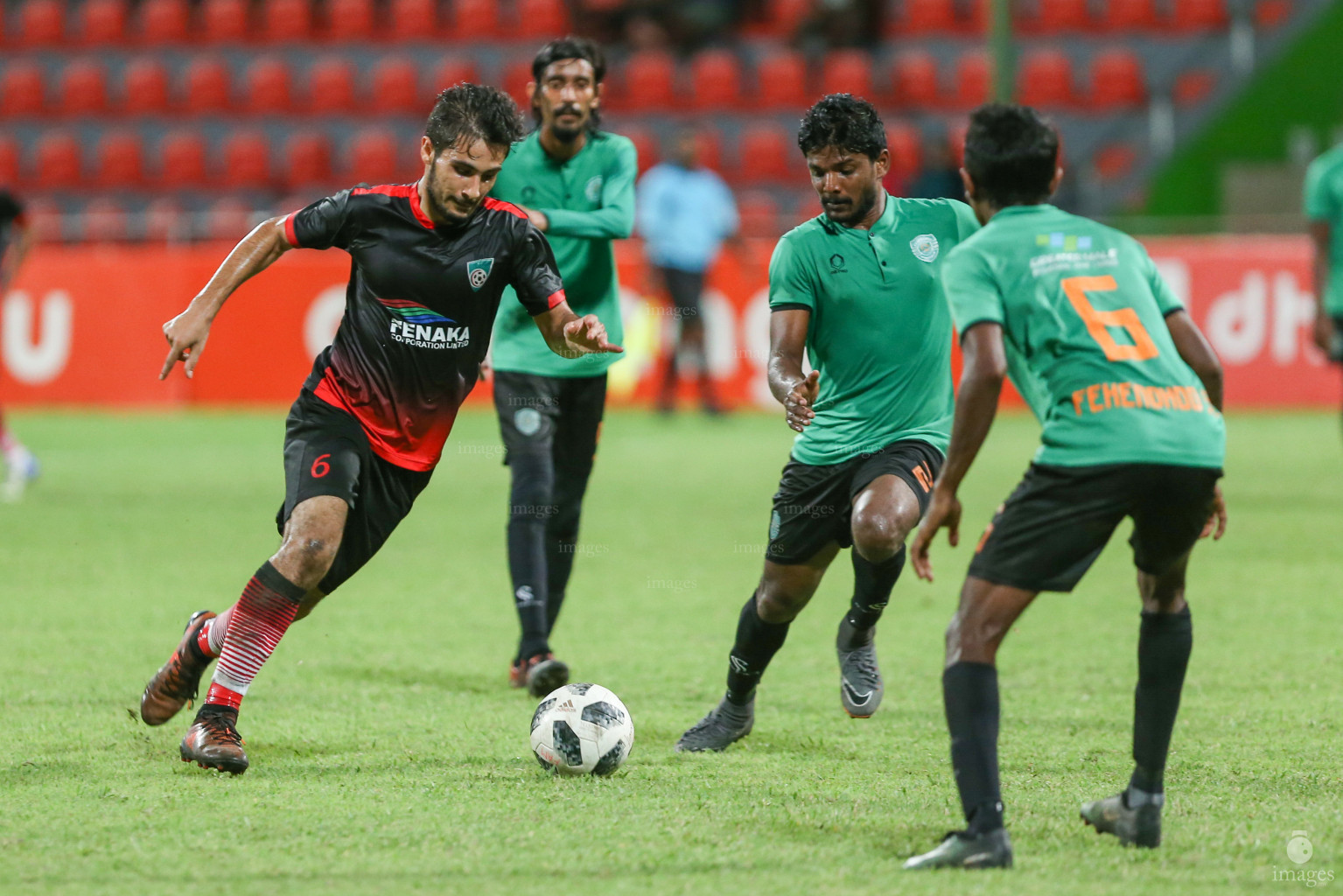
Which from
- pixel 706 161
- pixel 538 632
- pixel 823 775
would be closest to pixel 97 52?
pixel 706 161

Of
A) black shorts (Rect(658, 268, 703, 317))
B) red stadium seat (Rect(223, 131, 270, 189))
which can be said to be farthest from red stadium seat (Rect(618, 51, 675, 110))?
black shorts (Rect(658, 268, 703, 317))

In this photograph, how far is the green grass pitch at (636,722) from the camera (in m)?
3.62

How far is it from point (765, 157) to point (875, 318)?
15.2 meters

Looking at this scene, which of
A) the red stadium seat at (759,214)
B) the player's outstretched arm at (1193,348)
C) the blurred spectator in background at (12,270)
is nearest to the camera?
the player's outstretched arm at (1193,348)

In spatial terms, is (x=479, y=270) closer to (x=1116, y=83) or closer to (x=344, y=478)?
(x=344, y=478)

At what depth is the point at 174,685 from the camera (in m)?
4.78

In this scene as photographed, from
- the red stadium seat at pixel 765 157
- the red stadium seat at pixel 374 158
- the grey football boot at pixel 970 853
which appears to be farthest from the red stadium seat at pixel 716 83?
the grey football boot at pixel 970 853

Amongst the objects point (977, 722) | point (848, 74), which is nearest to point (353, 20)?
point (848, 74)

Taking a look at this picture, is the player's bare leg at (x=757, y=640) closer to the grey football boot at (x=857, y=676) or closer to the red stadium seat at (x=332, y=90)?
the grey football boot at (x=857, y=676)

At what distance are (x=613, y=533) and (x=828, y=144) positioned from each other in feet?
16.0

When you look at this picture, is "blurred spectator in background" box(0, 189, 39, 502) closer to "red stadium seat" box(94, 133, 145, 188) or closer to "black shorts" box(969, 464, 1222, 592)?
"black shorts" box(969, 464, 1222, 592)

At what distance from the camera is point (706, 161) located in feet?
65.0

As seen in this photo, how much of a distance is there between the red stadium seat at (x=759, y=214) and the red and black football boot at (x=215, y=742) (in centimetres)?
1290

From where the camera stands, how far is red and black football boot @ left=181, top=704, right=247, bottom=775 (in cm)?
443
